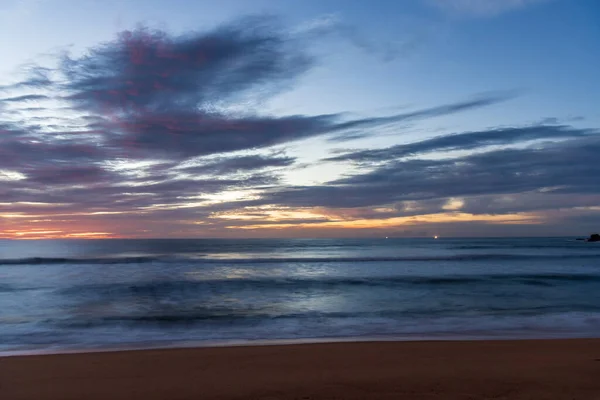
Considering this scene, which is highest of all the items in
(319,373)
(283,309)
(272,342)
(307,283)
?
(319,373)

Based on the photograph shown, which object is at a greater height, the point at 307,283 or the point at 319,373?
the point at 319,373

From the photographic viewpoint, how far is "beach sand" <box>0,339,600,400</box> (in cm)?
634

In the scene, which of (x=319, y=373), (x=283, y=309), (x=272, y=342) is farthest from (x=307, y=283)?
(x=319, y=373)

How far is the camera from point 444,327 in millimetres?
12758

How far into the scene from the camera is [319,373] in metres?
7.33

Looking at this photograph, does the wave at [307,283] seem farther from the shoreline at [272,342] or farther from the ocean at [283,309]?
the shoreline at [272,342]

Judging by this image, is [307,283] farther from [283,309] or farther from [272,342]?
[272,342]

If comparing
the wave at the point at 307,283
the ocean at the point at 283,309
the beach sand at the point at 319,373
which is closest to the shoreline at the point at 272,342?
the ocean at the point at 283,309

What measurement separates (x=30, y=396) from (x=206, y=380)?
249cm

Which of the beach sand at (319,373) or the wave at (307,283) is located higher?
the beach sand at (319,373)

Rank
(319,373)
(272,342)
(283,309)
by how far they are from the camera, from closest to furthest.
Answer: (319,373) < (272,342) < (283,309)

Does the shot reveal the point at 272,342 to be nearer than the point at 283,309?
Yes

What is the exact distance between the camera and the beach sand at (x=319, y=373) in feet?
20.8

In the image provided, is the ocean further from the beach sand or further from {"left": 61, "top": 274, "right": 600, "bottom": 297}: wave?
the beach sand
